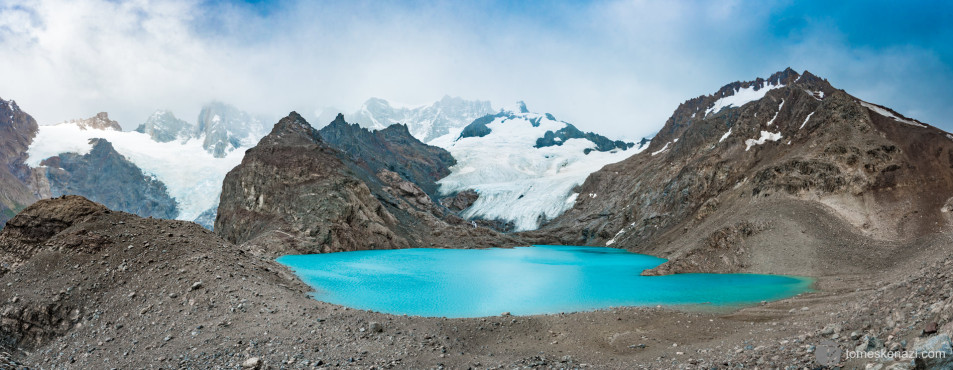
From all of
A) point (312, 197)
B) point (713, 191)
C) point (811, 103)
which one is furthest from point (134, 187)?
point (811, 103)

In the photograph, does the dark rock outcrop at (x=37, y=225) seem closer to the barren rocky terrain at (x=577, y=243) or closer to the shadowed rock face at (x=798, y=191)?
the barren rocky terrain at (x=577, y=243)

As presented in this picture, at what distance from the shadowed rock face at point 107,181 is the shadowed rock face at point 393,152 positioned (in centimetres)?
7506

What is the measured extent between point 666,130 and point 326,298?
11928 centimetres

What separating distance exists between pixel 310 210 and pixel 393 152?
101158 millimetres

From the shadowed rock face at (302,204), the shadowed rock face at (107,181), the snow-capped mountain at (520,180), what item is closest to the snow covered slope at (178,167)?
the shadowed rock face at (107,181)

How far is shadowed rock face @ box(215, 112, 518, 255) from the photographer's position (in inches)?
2601

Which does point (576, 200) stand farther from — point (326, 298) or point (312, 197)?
point (326, 298)

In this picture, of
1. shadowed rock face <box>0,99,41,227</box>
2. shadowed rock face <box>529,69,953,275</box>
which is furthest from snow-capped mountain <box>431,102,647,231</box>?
shadowed rock face <box>0,99,41,227</box>

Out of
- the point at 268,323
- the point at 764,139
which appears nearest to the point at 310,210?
the point at 268,323

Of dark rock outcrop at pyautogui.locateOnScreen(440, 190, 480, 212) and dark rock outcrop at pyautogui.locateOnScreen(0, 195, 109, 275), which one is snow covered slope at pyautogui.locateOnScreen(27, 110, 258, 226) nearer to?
dark rock outcrop at pyautogui.locateOnScreen(440, 190, 480, 212)

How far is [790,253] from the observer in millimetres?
41469

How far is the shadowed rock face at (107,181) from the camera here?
578 ft

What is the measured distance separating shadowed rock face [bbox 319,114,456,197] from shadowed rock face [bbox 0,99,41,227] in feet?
287

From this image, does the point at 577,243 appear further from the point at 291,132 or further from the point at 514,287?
the point at 514,287
